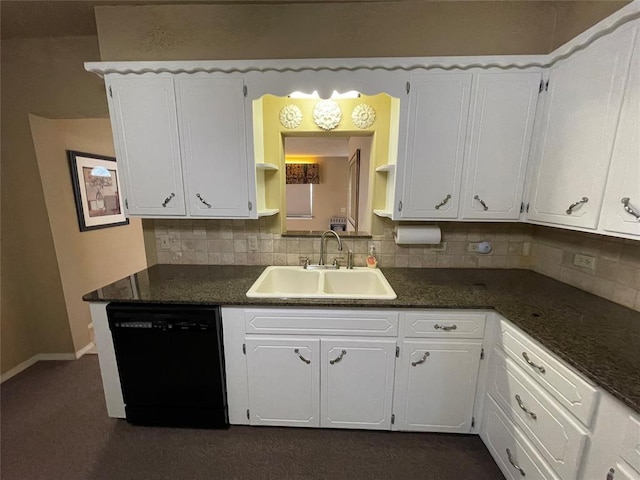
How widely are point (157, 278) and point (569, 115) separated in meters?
2.66

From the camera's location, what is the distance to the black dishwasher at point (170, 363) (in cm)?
150

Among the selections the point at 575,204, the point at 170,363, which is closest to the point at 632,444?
the point at 575,204

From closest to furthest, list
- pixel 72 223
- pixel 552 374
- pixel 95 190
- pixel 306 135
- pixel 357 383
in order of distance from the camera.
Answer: pixel 552 374 < pixel 357 383 < pixel 306 135 < pixel 72 223 < pixel 95 190

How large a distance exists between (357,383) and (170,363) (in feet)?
3.74

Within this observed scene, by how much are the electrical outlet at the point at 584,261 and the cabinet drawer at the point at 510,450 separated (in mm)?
988

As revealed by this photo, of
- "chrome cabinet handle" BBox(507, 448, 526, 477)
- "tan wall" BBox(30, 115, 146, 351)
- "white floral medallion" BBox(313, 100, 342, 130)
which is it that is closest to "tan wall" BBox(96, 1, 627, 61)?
"white floral medallion" BBox(313, 100, 342, 130)

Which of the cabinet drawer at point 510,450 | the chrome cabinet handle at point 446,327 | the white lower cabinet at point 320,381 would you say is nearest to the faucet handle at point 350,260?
the white lower cabinet at point 320,381

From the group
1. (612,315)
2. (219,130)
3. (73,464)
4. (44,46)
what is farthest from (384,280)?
(44,46)

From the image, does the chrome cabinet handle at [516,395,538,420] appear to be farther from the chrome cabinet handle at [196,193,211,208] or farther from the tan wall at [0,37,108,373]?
the tan wall at [0,37,108,373]

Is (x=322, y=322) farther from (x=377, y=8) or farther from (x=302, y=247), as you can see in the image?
(x=377, y=8)

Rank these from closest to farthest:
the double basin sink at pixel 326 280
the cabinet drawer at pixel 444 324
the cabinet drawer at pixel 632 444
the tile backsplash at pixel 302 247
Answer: the cabinet drawer at pixel 632 444, the cabinet drawer at pixel 444 324, the double basin sink at pixel 326 280, the tile backsplash at pixel 302 247

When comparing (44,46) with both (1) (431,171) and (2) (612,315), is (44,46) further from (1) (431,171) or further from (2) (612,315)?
(2) (612,315)

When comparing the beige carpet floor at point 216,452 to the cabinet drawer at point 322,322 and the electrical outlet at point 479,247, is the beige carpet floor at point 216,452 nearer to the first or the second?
the cabinet drawer at point 322,322

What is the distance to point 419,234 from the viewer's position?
6.23 ft
